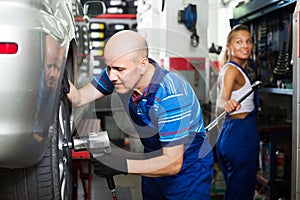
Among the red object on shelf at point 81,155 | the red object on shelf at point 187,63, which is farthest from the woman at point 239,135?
the red object on shelf at point 81,155

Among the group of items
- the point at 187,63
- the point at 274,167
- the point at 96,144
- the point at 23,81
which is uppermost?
the point at 187,63

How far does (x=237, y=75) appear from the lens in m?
2.67

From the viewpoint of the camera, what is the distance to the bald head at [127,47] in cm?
157

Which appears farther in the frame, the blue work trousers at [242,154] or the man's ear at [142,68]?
the blue work trousers at [242,154]

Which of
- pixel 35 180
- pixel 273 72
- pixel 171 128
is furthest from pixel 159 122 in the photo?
pixel 273 72

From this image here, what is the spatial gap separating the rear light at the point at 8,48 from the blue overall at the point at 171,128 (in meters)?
0.63

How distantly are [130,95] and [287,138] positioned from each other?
1678 mm

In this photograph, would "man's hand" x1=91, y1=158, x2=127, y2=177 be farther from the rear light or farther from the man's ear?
the rear light

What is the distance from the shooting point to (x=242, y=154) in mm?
2686

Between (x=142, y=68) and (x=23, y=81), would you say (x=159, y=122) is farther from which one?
(x=23, y=81)

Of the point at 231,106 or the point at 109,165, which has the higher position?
the point at 231,106

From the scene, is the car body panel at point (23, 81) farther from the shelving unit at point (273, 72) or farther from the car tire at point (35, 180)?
the shelving unit at point (273, 72)

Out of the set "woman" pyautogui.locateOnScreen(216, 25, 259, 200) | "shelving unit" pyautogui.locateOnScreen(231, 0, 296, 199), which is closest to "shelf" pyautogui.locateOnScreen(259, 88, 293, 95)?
"shelving unit" pyautogui.locateOnScreen(231, 0, 296, 199)

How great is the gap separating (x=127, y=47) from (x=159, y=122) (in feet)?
1.05
